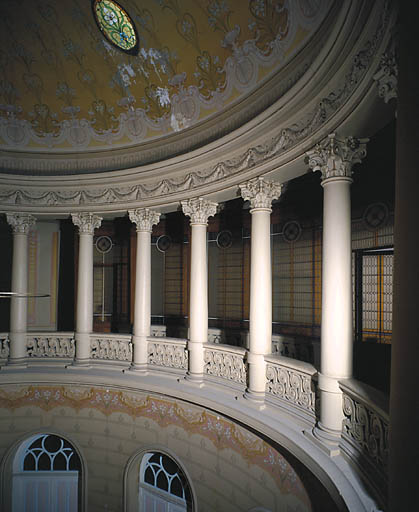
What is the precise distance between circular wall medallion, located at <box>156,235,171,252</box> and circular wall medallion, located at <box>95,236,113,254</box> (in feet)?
6.29

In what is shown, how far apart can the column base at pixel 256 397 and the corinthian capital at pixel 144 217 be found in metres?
5.33

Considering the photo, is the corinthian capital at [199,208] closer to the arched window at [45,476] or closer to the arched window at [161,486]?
the arched window at [161,486]

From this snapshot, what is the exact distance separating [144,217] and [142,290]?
200 centimetres

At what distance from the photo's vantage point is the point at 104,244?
1514cm

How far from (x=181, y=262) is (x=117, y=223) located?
2.95 meters

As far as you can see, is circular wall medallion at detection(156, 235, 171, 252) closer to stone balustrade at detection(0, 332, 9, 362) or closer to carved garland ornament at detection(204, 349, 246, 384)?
stone balustrade at detection(0, 332, 9, 362)

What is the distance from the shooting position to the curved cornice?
448 centimetres

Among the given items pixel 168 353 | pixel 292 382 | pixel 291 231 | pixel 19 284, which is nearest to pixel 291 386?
pixel 292 382

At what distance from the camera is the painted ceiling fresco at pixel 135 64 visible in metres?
7.18

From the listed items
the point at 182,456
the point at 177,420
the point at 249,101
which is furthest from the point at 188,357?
the point at 249,101

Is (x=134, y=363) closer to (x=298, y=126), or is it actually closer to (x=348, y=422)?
(x=348, y=422)

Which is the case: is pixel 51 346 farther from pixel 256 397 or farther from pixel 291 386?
pixel 291 386

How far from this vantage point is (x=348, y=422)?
5.12 metres

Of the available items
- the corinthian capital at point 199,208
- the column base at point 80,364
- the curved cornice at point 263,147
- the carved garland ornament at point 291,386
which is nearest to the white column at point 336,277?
the curved cornice at point 263,147
